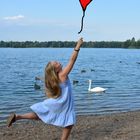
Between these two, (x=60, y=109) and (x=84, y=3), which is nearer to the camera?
(x=84, y=3)

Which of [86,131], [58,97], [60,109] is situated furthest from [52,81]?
[86,131]

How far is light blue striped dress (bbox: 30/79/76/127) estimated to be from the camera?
25.9 feet

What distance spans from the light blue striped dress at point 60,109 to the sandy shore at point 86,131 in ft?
9.97

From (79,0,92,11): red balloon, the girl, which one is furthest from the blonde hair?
(79,0,92,11): red balloon

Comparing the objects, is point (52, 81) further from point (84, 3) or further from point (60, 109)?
point (84, 3)

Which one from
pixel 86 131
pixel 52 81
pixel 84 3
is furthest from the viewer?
pixel 86 131

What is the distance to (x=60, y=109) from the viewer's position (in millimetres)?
7926

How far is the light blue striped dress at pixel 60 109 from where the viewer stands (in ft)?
25.9

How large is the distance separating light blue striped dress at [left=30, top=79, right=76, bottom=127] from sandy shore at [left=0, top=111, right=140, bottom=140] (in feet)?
9.97

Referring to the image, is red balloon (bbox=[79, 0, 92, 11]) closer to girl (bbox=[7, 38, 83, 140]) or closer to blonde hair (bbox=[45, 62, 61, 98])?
girl (bbox=[7, 38, 83, 140])

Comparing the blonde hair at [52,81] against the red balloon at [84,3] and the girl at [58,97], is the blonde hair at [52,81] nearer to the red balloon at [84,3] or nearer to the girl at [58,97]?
the girl at [58,97]

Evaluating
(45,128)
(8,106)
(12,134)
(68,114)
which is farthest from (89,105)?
(68,114)

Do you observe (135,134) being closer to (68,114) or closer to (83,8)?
(68,114)

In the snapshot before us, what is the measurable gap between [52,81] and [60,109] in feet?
1.65
